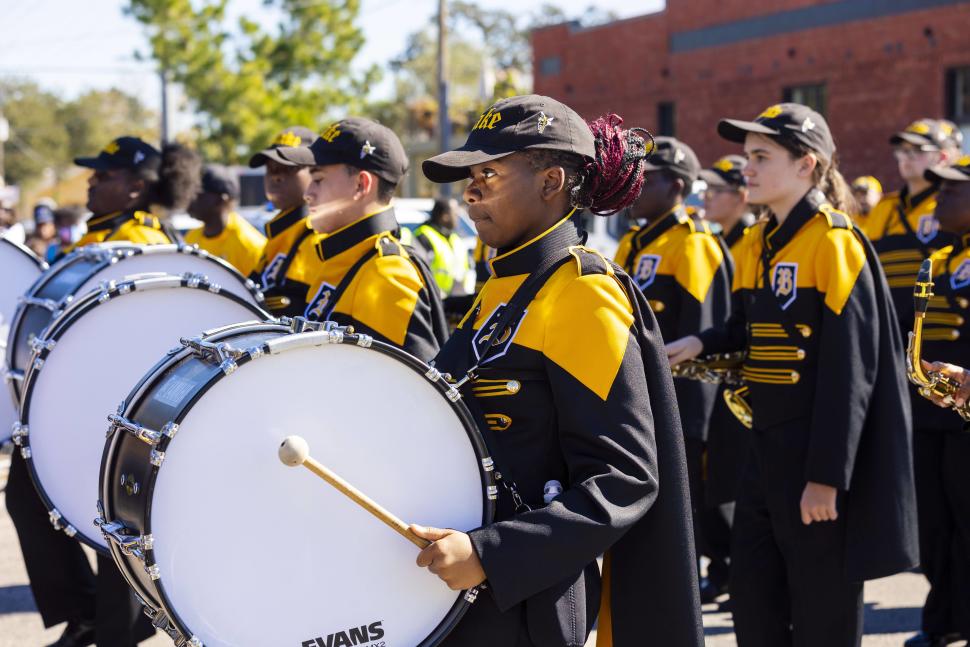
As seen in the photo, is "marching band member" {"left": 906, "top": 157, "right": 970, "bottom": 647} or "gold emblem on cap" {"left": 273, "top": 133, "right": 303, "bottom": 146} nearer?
"marching band member" {"left": 906, "top": 157, "right": 970, "bottom": 647}

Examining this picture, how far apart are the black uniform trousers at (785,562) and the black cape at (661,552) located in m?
1.45

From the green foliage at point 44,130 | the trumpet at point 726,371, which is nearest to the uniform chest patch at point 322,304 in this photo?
the trumpet at point 726,371

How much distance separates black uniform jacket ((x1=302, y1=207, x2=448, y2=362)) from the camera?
12.6 ft

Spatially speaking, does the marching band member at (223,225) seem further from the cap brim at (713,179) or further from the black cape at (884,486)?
the black cape at (884,486)

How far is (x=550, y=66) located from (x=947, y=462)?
88.0ft

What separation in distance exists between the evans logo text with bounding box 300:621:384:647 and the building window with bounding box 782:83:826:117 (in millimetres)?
24320

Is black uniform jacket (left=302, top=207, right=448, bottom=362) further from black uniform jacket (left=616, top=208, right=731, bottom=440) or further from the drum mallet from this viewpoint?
black uniform jacket (left=616, top=208, right=731, bottom=440)

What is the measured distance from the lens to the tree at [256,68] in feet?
91.1

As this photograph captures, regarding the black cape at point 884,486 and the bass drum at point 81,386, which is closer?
the bass drum at point 81,386

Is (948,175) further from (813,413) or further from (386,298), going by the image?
(386,298)

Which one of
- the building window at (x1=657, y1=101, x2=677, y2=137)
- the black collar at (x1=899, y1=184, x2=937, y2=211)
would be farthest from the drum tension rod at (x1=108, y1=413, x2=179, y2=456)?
the building window at (x1=657, y1=101, x2=677, y2=137)

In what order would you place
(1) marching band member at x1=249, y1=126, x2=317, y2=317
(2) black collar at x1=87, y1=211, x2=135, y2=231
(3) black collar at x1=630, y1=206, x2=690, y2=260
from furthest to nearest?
(3) black collar at x1=630, y1=206, x2=690, y2=260 < (2) black collar at x1=87, y1=211, x2=135, y2=231 < (1) marching band member at x1=249, y1=126, x2=317, y2=317

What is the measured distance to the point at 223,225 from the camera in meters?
8.14

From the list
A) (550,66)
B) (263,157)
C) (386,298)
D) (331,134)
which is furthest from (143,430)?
(550,66)
